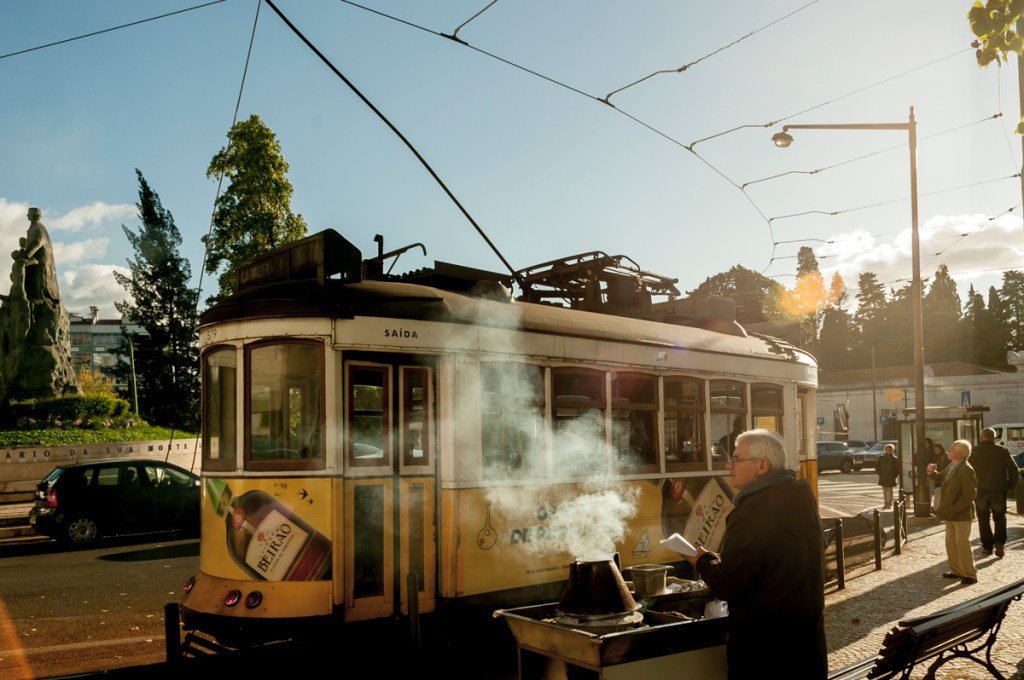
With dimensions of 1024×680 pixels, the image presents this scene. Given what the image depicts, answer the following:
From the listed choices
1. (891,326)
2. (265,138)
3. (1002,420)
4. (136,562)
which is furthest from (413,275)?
(891,326)

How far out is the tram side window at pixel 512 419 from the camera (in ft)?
24.0

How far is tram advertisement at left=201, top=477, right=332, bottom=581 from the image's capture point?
251 inches

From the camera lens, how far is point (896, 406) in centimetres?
5684

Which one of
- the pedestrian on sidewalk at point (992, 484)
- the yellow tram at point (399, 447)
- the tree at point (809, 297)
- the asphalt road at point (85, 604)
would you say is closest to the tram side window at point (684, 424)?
the yellow tram at point (399, 447)

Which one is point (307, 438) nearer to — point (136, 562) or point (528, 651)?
point (528, 651)

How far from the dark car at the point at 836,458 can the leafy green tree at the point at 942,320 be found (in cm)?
5049

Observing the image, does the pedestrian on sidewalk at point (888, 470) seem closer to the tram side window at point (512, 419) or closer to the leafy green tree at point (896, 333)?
the tram side window at point (512, 419)

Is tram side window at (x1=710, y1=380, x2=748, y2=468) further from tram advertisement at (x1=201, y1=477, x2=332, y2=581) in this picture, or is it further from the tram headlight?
the tram headlight

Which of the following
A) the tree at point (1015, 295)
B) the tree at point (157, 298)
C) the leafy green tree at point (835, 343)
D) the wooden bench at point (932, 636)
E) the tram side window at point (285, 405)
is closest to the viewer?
the wooden bench at point (932, 636)

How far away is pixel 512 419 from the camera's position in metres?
7.53

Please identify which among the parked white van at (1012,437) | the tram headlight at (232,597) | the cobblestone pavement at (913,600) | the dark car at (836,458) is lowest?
the dark car at (836,458)

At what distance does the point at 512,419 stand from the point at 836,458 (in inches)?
1276

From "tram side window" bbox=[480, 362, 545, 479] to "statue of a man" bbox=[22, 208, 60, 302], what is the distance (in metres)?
24.1

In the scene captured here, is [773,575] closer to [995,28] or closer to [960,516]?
[995,28]
